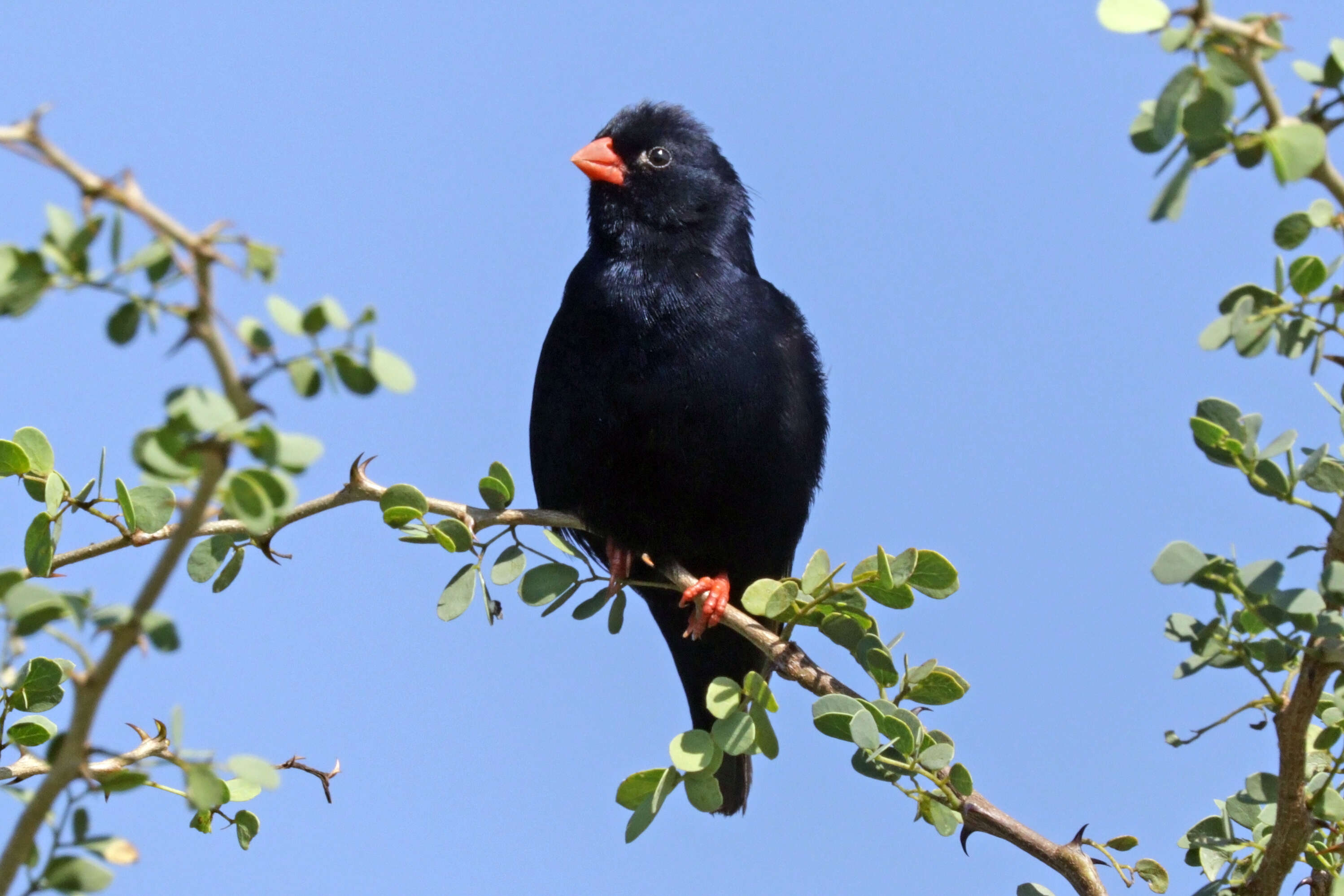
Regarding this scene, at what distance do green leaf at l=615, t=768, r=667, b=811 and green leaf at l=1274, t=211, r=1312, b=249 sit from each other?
144 centimetres

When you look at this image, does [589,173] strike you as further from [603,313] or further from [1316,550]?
[1316,550]

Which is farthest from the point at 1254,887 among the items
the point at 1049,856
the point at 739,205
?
the point at 739,205

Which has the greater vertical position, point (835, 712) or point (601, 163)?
point (601, 163)

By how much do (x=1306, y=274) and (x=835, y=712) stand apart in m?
1.10

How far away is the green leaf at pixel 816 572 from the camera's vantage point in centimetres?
274

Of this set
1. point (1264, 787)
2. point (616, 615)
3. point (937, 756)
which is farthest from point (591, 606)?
point (1264, 787)

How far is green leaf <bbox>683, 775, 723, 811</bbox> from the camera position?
260 cm

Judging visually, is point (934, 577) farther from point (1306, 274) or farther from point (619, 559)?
point (619, 559)

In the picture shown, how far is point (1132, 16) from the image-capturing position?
4.91 ft

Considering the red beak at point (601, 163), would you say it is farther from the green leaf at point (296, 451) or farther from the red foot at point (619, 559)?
the green leaf at point (296, 451)

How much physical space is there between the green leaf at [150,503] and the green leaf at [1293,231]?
1.94 m

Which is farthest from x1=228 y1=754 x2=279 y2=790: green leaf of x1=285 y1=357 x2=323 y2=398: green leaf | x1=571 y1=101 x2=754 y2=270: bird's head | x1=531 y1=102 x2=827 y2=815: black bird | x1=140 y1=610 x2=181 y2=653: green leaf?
x1=571 y1=101 x2=754 y2=270: bird's head

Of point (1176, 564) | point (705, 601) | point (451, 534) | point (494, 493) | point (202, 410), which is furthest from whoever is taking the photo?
point (705, 601)

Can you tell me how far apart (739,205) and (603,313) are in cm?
106
